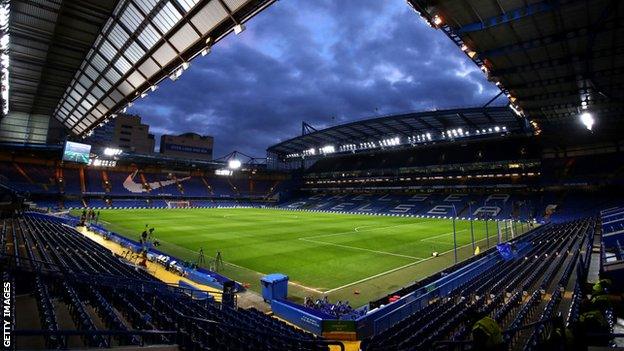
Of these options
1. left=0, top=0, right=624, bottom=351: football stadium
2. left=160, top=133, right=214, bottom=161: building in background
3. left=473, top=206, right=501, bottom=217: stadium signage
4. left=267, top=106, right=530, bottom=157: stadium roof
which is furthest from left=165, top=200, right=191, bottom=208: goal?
left=473, top=206, right=501, bottom=217: stadium signage

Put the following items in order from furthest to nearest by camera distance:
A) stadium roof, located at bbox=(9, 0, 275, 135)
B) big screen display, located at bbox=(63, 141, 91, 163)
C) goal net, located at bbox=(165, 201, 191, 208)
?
goal net, located at bbox=(165, 201, 191, 208)
big screen display, located at bbox=(63, 141, 91, 163)
stadium roof, located at bbox=(9, 0, 275, 135)

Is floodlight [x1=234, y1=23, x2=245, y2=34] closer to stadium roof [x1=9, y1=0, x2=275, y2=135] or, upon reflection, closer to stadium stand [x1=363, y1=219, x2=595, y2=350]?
stadium roof [x1=9, y1=0, x2=275, y2=135]

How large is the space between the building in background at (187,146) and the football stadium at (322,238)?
183ft

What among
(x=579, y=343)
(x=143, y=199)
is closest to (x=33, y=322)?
(x=579, y=343)

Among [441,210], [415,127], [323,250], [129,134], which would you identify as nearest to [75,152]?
[323,250]

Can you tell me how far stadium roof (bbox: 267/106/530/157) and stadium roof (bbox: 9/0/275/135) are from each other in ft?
144

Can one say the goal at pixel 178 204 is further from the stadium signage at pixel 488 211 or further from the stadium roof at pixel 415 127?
the stadium signage at pixel 488 211

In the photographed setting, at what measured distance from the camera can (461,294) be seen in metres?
13.4

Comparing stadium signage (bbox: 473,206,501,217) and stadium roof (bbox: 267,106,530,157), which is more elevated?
stadium roof (bbox: 267,106,530,157)

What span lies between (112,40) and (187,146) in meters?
108

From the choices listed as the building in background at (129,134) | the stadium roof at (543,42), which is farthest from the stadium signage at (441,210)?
the building in background at (129,134)

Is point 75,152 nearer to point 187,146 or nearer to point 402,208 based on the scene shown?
point 402,208

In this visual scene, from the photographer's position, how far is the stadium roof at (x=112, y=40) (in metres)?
14.1

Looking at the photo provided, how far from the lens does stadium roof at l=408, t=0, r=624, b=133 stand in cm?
1609
